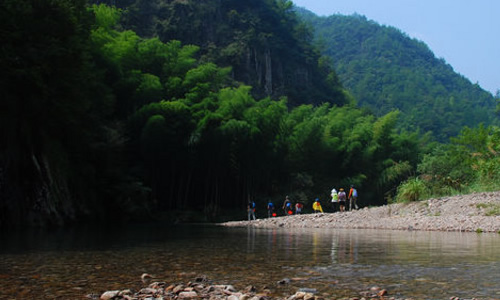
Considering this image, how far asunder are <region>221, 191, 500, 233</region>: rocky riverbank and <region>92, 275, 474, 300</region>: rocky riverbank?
10.8 m

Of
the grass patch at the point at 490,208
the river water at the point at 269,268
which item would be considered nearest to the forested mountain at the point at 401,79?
the grass patch at the point at 490,208

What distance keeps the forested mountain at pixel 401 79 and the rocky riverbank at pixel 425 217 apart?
61459 millimetres

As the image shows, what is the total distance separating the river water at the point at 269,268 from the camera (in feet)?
17.0

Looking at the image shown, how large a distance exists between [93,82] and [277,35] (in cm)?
5710

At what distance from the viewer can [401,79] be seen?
4087 inches

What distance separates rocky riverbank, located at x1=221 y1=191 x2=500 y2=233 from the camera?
50.1ft

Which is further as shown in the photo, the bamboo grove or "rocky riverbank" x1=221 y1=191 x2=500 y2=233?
the bamboo grove

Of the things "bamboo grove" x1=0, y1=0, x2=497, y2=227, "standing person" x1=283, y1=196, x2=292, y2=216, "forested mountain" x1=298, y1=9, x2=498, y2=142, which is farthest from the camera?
"forested mountain" x1=298, y1=9, x2=498, y2=142

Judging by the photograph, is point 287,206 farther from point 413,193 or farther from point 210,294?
point 210,294

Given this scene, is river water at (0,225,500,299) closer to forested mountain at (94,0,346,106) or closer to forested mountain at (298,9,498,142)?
forested mountain at (94,0,346,106)

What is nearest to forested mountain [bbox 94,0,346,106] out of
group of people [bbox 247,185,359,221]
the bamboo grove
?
the bamboo grove

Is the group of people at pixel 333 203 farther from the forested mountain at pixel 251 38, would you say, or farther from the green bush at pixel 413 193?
the forested mountain at pixel 251 38

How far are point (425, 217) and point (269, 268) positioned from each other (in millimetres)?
12016

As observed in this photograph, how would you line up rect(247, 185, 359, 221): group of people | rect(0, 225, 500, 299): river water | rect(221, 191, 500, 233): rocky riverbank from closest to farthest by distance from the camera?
rect(0, 225, 500, 299): river water
rect(221, 191, 500, 233): rocky riverbank
rect(247, 185, 359, 221): group of people
